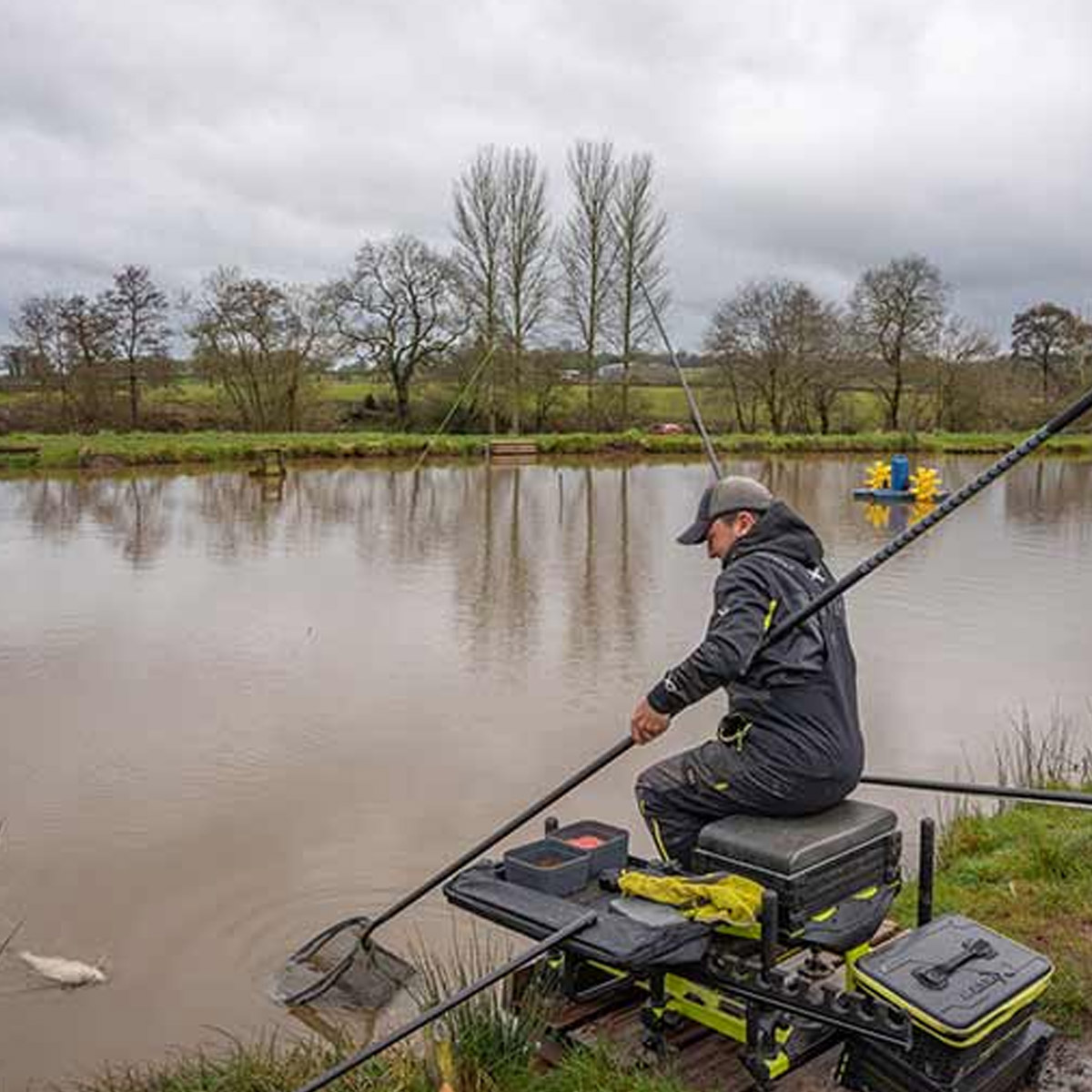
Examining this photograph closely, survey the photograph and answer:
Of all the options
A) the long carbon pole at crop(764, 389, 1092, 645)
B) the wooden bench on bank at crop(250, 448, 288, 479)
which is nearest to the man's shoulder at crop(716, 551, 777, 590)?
the long carbon pole at crop(764, 389, 1092, 645)

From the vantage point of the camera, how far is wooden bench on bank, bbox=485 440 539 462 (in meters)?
25.1

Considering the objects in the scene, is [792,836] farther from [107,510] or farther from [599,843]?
[107,510]

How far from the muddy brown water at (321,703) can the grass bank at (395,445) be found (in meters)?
8.06

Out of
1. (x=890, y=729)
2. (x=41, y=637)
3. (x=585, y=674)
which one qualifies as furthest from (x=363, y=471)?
(x=890, y=729)

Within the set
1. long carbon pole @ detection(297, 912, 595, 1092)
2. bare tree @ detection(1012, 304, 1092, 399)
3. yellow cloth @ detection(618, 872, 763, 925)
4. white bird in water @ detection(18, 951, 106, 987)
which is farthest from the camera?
bare tree @ detection(1012, 304, 1092, 399)

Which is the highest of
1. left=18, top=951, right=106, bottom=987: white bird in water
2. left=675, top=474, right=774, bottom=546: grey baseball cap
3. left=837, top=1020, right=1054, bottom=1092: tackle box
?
left=675, top=474, right=774, bottom=546: grey baseball cap

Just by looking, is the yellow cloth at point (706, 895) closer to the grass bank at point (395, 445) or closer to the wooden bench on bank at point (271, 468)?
the wooden bench on bank at point (271, 468)

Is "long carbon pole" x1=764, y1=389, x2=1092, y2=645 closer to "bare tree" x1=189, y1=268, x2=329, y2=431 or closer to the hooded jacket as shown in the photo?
the hooded jacket

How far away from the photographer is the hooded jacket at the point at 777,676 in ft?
8.29

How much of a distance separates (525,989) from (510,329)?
23927 mm

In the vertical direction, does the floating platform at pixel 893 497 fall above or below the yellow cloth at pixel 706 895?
below

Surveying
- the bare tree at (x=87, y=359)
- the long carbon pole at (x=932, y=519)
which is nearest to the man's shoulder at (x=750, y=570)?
the long carbon pole at (x=932, y=519)

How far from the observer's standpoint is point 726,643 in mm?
2521

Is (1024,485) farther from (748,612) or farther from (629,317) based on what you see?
(748,612)
